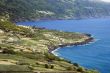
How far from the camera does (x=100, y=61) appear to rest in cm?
19875

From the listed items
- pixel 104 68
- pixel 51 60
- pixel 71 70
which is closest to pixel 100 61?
pixel 104 68

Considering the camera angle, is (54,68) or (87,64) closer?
(54,68)

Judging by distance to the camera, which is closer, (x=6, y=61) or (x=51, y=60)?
(x=6, y=61)

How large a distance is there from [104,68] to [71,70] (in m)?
53.0

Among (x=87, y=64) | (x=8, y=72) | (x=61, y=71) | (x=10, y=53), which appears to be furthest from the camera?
(x=87, y=64)

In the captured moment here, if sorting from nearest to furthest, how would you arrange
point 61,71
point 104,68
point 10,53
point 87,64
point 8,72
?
point 8,72
point 61,71
point 10,53
point 104,68
point 87,64

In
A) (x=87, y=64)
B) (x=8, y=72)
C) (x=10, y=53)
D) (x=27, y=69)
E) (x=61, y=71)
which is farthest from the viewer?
(x=87, y=64)

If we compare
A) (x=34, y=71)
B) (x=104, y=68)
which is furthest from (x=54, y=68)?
(x=104, y=68)

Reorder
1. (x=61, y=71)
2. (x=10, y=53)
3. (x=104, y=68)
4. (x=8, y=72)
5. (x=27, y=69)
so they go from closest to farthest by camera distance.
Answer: (x=8, y=72)
(x=27, y=69)
(x=61, y=71)
(x=10, y=53)
(x=104, y=68)

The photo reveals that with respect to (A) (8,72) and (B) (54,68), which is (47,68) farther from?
(A) (8,72)

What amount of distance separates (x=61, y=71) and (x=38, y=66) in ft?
30.4

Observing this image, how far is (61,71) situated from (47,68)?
20.1 ft

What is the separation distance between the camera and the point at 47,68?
4828 inches

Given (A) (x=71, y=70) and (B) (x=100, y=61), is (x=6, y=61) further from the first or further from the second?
(B) (x=100, y=61)
